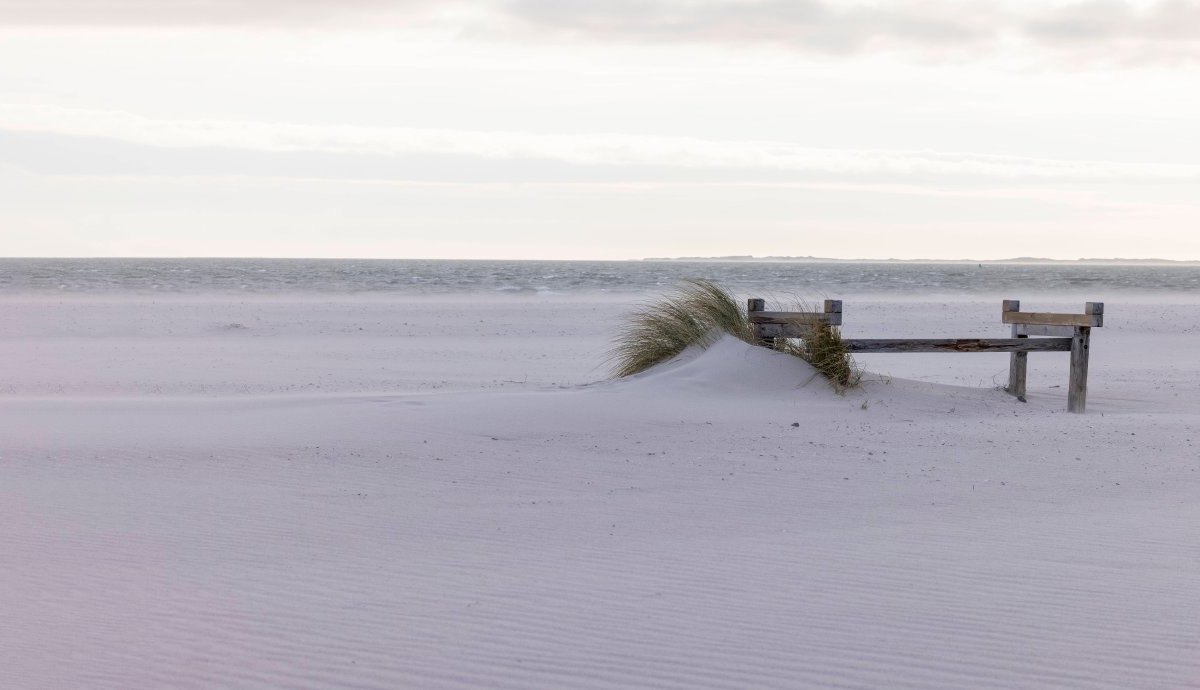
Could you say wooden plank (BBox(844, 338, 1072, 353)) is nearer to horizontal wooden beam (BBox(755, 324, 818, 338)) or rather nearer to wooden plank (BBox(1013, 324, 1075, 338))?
wooden plank (BBox(1013, 324, 1075, 338))

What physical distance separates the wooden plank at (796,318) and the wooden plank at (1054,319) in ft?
6.28

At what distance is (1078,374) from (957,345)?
4.20 feet

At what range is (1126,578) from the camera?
19.7 ft

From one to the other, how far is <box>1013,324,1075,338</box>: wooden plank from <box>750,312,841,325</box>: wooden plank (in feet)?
6.92

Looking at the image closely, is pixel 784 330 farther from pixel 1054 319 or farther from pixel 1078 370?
A: pixel 1078 370

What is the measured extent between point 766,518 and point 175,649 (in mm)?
3866

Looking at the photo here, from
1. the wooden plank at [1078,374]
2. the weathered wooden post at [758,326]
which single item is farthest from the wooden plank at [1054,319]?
the weathered wooden post at [758,326]

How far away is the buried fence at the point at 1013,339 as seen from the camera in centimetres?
1255

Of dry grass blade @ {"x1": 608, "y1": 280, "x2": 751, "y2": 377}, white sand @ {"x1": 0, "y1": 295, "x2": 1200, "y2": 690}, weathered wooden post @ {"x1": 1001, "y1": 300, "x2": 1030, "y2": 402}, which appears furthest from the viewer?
dry grass blade @ {"x1": 608, "y1": 280, "x2": 751, "y2": 377}

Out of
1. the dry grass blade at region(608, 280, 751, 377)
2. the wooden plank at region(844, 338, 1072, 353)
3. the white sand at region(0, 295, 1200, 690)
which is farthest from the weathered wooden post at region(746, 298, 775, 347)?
the wooden plank at region(844, 338, 1072, 353)

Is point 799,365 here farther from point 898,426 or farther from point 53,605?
point 53,605

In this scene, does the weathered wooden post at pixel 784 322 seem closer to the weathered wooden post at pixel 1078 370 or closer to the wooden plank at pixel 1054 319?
the wooden plank at pixel 1054 319

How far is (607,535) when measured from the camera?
697 centimetres

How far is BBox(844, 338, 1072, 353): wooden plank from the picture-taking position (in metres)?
12.5
